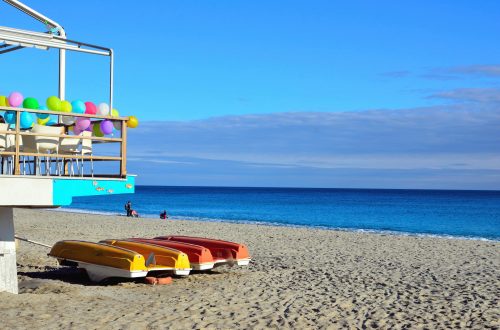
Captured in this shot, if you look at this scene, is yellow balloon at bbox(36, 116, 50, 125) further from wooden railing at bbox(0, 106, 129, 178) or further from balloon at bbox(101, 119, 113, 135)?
balloon at bbox(101, 119, 113, 135)

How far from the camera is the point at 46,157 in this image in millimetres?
10023

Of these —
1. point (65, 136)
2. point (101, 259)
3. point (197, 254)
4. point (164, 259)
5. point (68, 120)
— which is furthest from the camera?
point (197, 254)

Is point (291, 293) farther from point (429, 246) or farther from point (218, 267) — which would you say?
point (429, 246)

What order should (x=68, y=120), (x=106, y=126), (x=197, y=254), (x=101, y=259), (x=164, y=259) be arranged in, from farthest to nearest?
1. (x=197, y=254)
2. (x=164, y=259)
3. (x=101, y=259)
4. (x=68, y=120)
5. (x=106, y=126)

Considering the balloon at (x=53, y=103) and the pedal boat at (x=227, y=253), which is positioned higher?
the balloon at (x=53, y=103)

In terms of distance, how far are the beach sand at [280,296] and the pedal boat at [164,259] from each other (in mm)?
353

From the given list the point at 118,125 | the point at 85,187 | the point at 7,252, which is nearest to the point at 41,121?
the point at 118,125

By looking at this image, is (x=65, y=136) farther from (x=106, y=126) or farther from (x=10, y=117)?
(x=10, y=117)

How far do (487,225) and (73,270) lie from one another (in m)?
45.7

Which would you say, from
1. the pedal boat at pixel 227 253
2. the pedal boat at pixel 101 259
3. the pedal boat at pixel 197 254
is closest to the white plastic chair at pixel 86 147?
the pedal boat at pixel 101 259

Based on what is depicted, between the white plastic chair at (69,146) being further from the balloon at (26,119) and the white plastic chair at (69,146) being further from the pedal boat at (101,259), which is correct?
the pedal boat at (101,259)

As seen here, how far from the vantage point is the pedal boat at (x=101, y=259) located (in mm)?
11859

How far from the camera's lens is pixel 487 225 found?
53719 mm

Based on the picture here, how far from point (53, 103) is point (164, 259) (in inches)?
157
